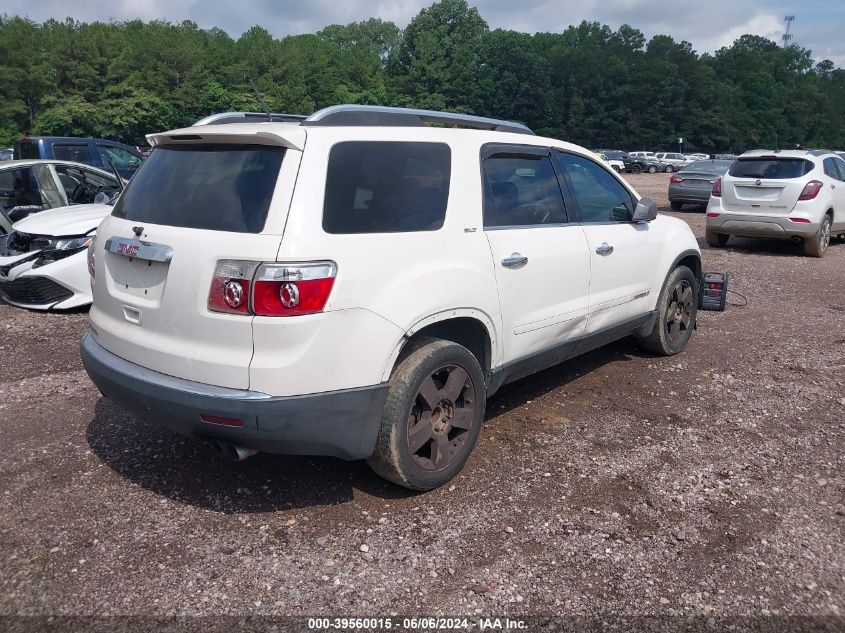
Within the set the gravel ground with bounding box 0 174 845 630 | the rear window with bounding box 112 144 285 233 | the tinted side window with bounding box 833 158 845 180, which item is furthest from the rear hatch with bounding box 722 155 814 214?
the rear window with bounding box 112 144 285 233

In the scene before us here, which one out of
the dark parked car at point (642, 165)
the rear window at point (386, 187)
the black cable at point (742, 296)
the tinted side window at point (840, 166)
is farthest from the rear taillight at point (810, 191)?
the dark parked car at point (642, 165)

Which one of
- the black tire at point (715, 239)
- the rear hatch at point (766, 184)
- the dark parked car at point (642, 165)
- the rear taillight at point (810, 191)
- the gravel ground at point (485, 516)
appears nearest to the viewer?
the gravel ground at point (485, 516)

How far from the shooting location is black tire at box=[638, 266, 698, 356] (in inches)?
222

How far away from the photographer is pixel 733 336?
668 cm

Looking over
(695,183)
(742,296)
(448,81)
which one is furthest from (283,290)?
(448,81)

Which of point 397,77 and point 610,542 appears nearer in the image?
point 610,542

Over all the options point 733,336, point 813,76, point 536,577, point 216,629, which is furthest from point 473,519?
point 813,76

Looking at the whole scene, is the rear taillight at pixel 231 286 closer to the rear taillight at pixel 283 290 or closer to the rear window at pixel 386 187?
the rear taillight at pixel 283 290

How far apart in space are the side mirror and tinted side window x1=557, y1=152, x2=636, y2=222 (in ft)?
0.21

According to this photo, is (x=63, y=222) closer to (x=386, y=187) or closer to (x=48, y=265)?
(x=48, y=265)

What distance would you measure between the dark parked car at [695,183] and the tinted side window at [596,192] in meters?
13.9

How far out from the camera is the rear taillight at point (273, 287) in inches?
114

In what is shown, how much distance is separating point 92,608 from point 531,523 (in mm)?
1935

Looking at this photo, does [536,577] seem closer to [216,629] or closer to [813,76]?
[216,629]
